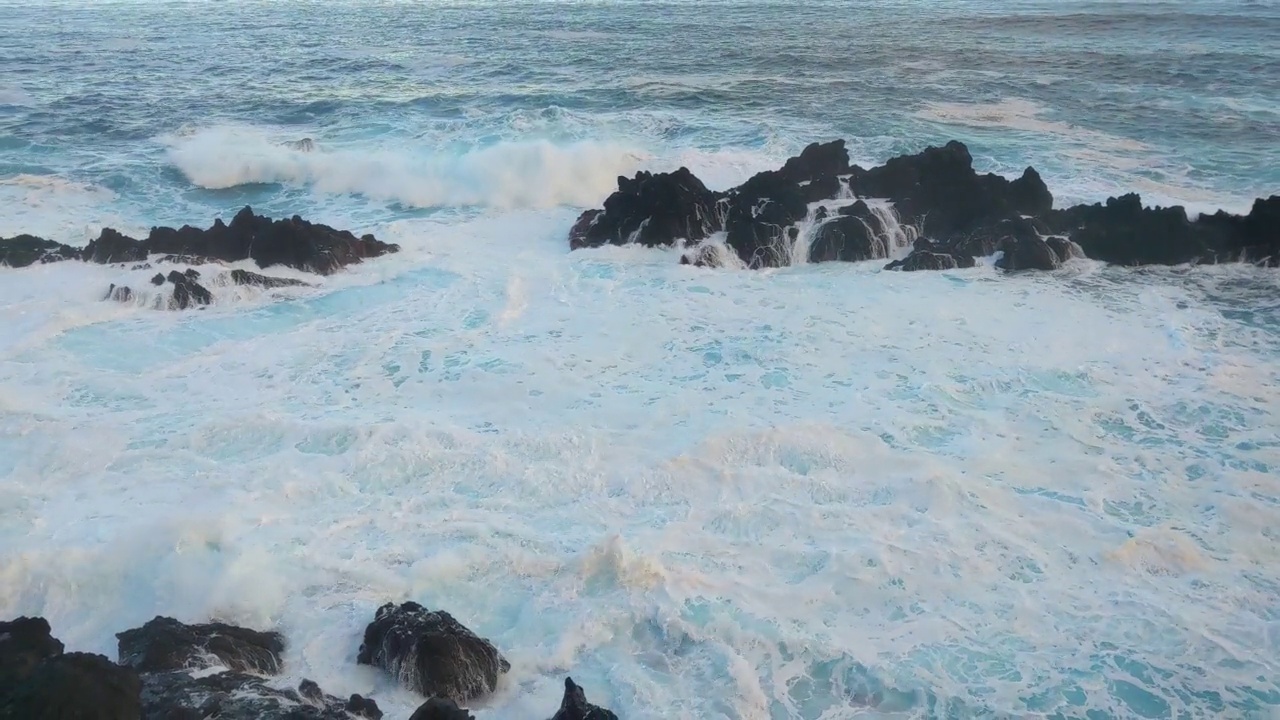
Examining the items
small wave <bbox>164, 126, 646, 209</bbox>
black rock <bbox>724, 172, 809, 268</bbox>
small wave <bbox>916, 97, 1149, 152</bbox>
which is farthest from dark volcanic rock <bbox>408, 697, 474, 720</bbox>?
small wave <bbox>916, 97, 1149, 152</bbox>

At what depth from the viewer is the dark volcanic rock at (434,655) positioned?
554cm

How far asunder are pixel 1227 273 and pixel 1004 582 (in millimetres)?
8513

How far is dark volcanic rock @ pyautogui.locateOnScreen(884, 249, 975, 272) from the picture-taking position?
13.0 metres

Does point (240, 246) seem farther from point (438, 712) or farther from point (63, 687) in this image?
point (438, 712)

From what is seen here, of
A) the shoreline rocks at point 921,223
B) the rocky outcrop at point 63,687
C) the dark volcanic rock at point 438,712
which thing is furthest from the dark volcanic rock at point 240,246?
the dark volcanic rock at point 438,712

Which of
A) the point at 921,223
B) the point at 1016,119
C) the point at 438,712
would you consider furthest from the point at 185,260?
the point at 1016,119

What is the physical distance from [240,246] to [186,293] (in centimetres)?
148

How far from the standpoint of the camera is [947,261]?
43.0 ft

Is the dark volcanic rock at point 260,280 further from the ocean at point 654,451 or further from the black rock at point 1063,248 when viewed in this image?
the black rock at point 1063,248

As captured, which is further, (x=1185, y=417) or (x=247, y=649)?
(x=1185, y=417)

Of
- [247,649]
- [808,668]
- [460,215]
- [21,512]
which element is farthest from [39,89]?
[808,668]

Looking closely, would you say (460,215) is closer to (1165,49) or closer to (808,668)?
(808,668)

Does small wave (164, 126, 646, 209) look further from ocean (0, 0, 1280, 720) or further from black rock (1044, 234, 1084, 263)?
black rock (1044, 234, 1084, 263)

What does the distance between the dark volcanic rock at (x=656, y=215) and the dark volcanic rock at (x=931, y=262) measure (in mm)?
2778
